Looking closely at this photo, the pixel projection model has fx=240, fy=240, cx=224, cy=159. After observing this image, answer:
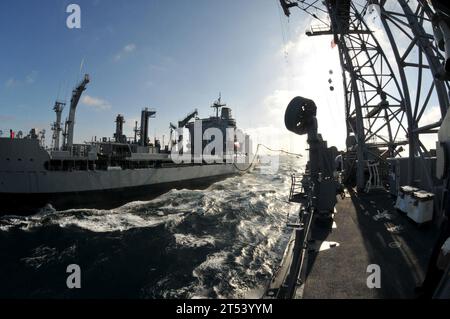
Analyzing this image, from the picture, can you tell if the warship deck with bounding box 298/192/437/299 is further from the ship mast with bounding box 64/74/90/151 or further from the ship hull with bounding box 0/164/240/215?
the ship mast with bounding box 64/74/90/151

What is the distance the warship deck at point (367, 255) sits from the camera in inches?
168

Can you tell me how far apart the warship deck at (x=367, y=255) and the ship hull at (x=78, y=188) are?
1807 cm

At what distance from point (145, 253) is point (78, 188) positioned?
1293 cm

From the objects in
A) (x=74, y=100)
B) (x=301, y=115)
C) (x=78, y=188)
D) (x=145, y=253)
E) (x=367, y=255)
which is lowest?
(x=145, y=253)

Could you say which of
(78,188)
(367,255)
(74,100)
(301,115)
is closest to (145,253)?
(367,255)

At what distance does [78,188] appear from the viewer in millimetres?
19016

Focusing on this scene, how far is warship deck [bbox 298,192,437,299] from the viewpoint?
4.26 m

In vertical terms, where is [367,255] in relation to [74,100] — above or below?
below

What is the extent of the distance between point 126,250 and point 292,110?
27.7ft

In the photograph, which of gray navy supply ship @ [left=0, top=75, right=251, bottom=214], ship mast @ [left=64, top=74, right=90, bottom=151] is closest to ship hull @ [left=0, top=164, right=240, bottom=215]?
gray navy supply ship @ [left=0, top=75, right=251, bottom=214]

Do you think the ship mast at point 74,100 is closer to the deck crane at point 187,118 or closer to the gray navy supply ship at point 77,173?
the gray navy supply ship at point 77,173

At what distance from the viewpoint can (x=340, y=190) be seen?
1474cm

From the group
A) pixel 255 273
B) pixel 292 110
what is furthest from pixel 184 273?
pixel 292 110

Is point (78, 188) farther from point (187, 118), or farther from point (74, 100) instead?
point (187, 118)
